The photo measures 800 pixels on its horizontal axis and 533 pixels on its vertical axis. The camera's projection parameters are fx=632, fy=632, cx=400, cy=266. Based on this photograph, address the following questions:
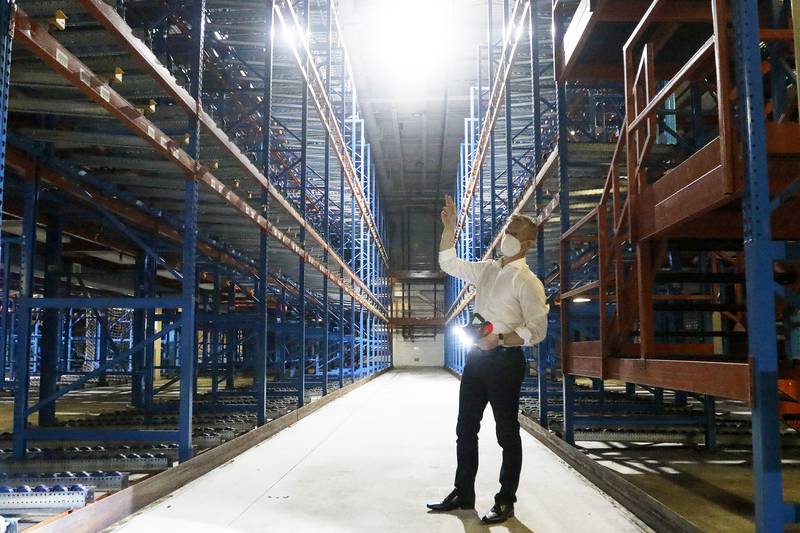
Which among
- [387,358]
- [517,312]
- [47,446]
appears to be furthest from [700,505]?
[387,358]

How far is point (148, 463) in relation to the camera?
5172mm

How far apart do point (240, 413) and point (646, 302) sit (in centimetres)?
703

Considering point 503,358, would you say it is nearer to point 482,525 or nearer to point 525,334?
point 525,334

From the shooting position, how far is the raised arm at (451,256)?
3.93 metres

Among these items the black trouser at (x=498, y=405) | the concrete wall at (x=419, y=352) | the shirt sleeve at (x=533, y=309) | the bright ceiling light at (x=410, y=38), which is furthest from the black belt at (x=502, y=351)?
the concrete wall at (x=419, y=352)

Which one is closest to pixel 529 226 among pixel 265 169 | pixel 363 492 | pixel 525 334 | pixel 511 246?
pixel 511 246

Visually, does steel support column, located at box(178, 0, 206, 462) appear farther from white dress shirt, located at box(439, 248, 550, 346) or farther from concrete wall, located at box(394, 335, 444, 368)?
concrete wall, located at box(394, 335, 444, 368)

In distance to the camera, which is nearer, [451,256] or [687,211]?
[687,211]

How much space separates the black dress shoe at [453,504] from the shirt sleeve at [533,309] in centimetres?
113

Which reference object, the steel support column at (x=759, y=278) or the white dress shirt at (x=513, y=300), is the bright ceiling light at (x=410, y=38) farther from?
the steel support column at (x=759, y=278)

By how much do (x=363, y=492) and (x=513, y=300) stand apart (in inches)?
75.4

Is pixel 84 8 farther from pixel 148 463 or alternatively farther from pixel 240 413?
pixel 240 413

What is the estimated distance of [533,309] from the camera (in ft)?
12.5

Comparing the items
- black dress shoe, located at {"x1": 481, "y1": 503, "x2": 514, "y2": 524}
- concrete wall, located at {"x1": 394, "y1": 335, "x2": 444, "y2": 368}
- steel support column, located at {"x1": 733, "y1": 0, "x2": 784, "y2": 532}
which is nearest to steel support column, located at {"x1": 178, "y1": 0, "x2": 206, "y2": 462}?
black dress shoe, located at {"x1": 481, "y1": 503, "x2": 514, "y2": 524}
